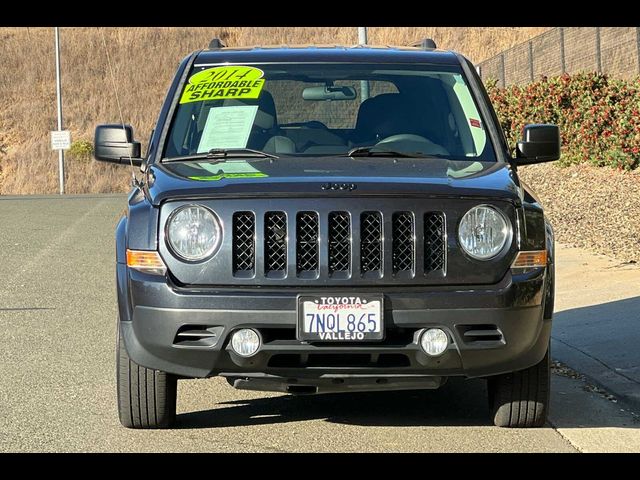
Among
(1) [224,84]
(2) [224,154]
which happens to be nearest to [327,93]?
(1) [224,84]

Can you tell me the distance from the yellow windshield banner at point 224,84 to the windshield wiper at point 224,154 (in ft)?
1.61

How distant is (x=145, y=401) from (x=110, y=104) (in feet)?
206

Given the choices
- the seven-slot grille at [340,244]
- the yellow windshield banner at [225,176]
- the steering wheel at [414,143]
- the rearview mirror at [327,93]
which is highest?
the rearview mirror at [327,93]

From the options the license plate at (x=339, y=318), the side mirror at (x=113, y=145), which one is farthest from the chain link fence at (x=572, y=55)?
the license plate at (x=339, y=318)

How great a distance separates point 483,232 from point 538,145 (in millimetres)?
1344

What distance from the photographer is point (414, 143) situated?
721 centimetres

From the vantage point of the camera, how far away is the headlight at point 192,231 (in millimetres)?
5988

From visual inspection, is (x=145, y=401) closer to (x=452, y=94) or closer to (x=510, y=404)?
(x=510, y=404)

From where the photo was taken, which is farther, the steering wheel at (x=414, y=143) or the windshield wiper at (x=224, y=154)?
the steering wheel at (x=414, y=143)

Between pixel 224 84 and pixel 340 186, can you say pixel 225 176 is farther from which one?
pixel 224 84

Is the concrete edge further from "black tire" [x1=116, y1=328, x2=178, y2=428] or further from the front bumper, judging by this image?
"black tire" [x1=116, y1=328, x2=178, y2=428]

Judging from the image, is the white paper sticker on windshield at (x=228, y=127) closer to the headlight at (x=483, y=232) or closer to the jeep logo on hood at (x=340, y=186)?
the jeep logo on hood at (x=340, y=186)

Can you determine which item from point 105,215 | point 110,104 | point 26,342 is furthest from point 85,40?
point 26,342

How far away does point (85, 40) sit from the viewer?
73.2 m
